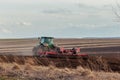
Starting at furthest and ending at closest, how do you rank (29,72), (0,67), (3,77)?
(0,67) → (29,72) → (3,77)

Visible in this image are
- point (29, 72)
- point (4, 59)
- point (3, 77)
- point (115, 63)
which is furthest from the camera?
point (4, 59)

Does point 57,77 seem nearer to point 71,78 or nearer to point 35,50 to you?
point 71,78

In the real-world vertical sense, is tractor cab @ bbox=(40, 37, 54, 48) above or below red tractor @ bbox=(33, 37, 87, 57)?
above

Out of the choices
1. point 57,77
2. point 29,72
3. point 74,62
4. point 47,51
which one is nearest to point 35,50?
point 47,51

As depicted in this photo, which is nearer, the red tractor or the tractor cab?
the red tractor

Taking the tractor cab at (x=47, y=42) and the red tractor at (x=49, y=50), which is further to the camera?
the tractor cab at (x=47, y=42)

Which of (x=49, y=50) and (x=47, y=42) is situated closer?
(x=49, y=50)

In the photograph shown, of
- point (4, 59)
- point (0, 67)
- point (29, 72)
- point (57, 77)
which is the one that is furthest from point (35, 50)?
point (57, 77)

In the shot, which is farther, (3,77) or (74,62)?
(74,62)

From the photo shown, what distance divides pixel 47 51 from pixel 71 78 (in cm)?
2188

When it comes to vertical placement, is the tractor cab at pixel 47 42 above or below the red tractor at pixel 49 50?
above

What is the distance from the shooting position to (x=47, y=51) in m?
40.2

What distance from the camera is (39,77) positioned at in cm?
1917

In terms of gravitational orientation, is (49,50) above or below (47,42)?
below
